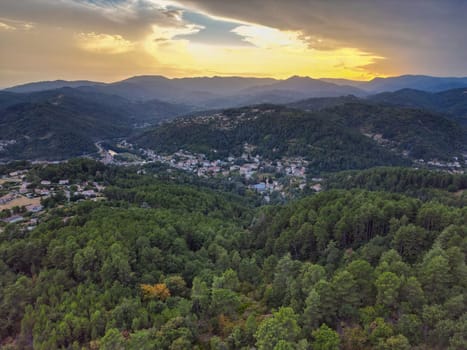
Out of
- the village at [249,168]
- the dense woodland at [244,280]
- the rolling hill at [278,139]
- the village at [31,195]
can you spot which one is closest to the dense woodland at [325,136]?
the rolling hill at [278,139]

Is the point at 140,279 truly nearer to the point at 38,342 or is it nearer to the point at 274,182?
the point at 38,342

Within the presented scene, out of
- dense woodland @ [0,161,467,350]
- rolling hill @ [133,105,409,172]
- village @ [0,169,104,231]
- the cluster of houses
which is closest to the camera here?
dense woodland @ [0,161,467,350]

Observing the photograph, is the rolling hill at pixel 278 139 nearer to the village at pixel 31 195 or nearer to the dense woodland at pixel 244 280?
the village at pixel 31 195

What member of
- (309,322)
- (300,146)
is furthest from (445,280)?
(300,146)

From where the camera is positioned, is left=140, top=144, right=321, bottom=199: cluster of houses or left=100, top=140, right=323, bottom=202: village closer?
left=100, top=140, right=323, bottom=202: village

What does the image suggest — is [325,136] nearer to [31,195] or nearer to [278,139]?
[278,139]

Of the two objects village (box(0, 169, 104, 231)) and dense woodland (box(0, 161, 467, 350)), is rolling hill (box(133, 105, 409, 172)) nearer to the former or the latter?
village (box(0, 169, 104, 231))

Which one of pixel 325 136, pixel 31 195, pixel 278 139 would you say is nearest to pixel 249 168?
pixel 278 139

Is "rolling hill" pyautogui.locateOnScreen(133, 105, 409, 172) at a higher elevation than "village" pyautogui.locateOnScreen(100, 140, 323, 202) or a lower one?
higher

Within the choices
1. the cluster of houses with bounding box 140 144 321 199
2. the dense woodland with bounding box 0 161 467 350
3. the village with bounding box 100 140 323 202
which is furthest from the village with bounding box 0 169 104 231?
the cluster of houses with bounding box 140 144 321 199
